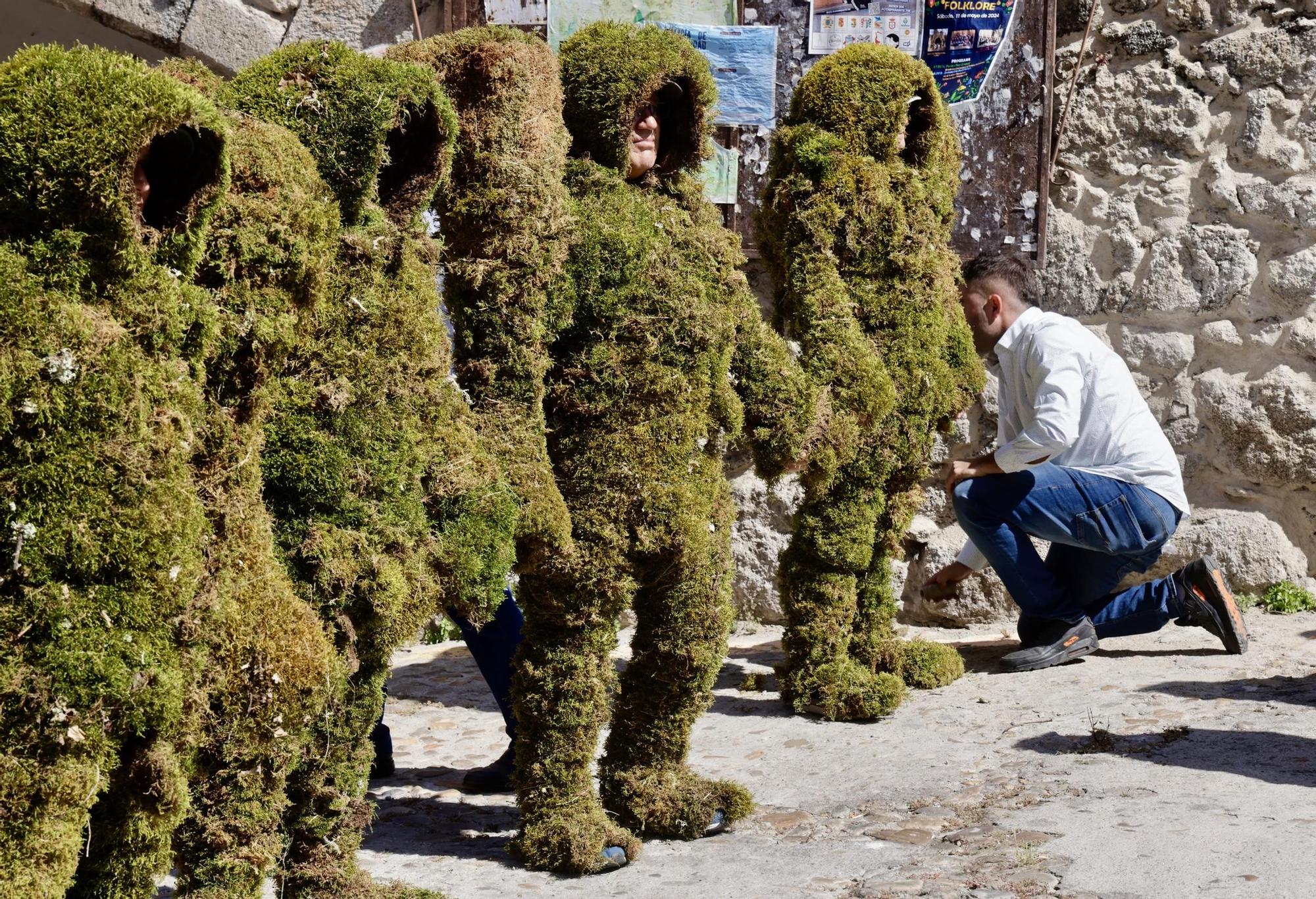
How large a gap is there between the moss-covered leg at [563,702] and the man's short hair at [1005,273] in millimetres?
2399

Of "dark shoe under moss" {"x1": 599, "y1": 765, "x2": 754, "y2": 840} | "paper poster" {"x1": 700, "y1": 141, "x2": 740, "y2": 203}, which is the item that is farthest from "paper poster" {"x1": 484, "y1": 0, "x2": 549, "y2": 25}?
"dark shoe under moss" {"x1": 599, "y1": 765, "x2": 754, "y2": 840}

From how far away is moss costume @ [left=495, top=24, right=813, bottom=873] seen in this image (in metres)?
3.09

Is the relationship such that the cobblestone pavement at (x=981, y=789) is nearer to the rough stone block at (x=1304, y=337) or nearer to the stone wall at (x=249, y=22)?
the rough stone block at (x=1304, y=337)

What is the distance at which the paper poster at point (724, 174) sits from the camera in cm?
532

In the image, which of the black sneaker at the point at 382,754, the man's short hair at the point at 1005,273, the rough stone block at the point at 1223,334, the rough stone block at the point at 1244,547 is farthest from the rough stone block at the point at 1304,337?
the black sneaker at the point at 382,754


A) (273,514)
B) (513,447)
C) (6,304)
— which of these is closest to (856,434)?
(513,447)

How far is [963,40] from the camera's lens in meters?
5.37

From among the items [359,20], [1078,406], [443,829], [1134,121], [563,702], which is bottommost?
[443,829]

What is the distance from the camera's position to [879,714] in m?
4.37

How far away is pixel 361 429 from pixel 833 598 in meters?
2.34

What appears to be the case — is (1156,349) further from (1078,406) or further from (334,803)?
(334,803)

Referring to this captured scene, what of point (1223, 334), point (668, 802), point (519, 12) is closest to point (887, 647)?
point (668, 802)

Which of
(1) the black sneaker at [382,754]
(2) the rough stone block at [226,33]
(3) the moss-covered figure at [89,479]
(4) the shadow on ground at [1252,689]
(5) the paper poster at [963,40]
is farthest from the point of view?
(5) the paper poster at [963,40]

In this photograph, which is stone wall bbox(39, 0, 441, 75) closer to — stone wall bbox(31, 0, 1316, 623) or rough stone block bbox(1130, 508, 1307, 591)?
stone wall bbox(31, 0, 1316, 623)
